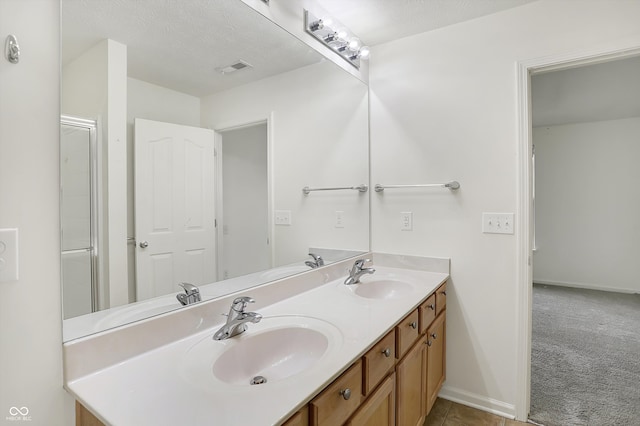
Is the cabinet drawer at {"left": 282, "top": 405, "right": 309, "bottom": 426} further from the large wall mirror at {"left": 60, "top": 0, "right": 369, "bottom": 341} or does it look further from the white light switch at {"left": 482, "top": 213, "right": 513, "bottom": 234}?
the white light switch at {"left": 482, "top": 213, "right": 513, "bottom": 234}

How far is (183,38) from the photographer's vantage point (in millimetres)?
1238

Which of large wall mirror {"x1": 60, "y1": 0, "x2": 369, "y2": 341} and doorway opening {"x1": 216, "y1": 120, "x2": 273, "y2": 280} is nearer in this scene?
large wall mirror {"x1": 60, "y1": 0, "x2": 369, "y2": 341}

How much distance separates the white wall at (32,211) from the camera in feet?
2.55

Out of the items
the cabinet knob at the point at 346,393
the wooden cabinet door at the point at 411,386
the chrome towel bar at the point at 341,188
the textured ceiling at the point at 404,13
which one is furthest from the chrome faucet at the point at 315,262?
the textured ceiling at the point at 404,13

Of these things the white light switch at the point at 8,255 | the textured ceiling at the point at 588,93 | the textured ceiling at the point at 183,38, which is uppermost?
the textured ceiling at the point at 588,93

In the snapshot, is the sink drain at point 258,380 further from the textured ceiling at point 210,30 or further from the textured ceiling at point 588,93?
the textured ceiling at point 588,93

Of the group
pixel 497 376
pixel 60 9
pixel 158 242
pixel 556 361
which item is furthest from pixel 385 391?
pixel 556 361

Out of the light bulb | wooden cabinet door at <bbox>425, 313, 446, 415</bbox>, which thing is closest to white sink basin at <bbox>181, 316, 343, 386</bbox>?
wooden cabinet door at <bbox>425, 313, 446, 415</bbox>

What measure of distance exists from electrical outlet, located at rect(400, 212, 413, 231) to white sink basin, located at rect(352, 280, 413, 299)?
0.41 m

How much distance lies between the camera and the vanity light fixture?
1.78 metres

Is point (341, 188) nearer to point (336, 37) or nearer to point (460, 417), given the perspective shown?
point (336, 37)

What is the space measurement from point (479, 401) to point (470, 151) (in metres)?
1.51

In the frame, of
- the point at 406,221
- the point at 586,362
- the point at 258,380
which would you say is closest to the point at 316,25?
the point at 406,221

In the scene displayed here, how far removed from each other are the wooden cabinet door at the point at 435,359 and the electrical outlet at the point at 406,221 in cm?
58
